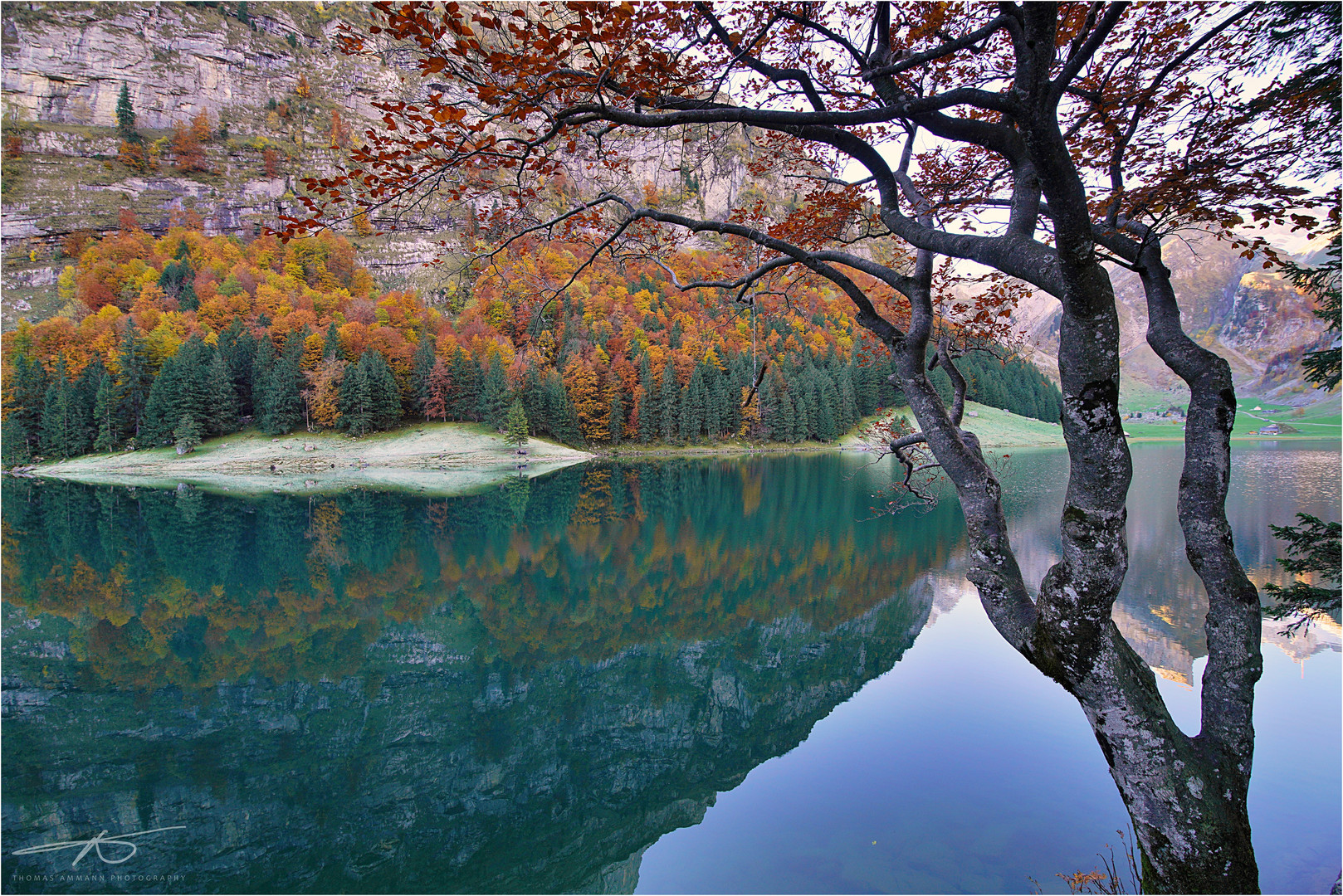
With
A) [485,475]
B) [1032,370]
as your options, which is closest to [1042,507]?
[485,475]

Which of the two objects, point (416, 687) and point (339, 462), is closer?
point (416, 687)

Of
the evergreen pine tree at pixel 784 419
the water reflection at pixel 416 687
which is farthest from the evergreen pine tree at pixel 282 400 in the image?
Result: the evergreen pine tree at pixel 784 419

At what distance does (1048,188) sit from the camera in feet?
9.39

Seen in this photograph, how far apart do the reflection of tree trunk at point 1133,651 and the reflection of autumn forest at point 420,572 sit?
402 inches

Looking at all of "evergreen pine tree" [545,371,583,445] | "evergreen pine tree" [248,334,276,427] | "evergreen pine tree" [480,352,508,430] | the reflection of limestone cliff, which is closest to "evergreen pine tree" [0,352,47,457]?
"evergreen pine tree" [248,334,276,427]

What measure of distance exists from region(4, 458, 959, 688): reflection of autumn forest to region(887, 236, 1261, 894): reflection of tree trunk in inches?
402

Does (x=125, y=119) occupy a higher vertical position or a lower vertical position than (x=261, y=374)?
higher

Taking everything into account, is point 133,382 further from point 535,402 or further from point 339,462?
point 535,402

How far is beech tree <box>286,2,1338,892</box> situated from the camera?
310 cm

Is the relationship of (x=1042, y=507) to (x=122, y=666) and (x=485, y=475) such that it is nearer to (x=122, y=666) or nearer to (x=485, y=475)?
(x=122, y=666)

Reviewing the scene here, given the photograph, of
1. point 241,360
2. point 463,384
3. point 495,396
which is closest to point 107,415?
point 241,360

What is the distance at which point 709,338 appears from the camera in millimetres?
66125

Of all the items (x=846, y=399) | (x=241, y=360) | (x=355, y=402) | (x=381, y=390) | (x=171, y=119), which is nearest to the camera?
(x=355, y=402)

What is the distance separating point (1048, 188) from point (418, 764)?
972 cm
